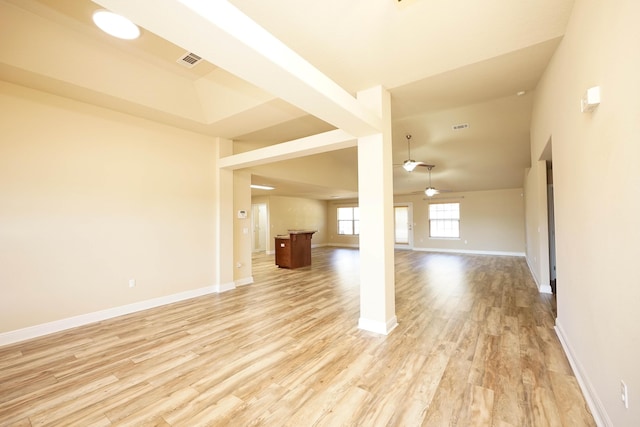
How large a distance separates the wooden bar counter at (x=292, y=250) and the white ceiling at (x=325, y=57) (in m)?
3.28

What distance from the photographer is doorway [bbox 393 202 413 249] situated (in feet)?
38.5

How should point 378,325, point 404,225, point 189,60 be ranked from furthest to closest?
point 404,225, point 189,60, point 378,325

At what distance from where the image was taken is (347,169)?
9.35 metres

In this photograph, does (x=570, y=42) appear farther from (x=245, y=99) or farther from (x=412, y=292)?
(x=412, y=292)

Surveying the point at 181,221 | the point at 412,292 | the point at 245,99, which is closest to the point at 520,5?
the point at 245,99

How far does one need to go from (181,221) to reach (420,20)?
434 cm

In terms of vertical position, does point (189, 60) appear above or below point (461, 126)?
above

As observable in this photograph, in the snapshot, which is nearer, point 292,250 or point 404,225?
point 292,250

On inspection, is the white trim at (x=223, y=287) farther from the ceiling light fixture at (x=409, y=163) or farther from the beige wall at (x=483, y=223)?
the beige wall at (x=483, y=223)

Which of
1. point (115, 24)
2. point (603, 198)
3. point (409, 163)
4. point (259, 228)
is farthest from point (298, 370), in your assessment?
point (259, 228)

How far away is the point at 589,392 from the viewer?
1854 mm

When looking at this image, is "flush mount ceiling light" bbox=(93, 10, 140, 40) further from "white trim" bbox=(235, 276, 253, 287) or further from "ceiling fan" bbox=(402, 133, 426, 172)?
"ceiling fan" bbox=(402, 133, 426, 172)

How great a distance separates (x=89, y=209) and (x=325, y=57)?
3.59m

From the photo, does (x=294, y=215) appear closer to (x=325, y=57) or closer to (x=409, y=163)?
(x=409, y=163)
